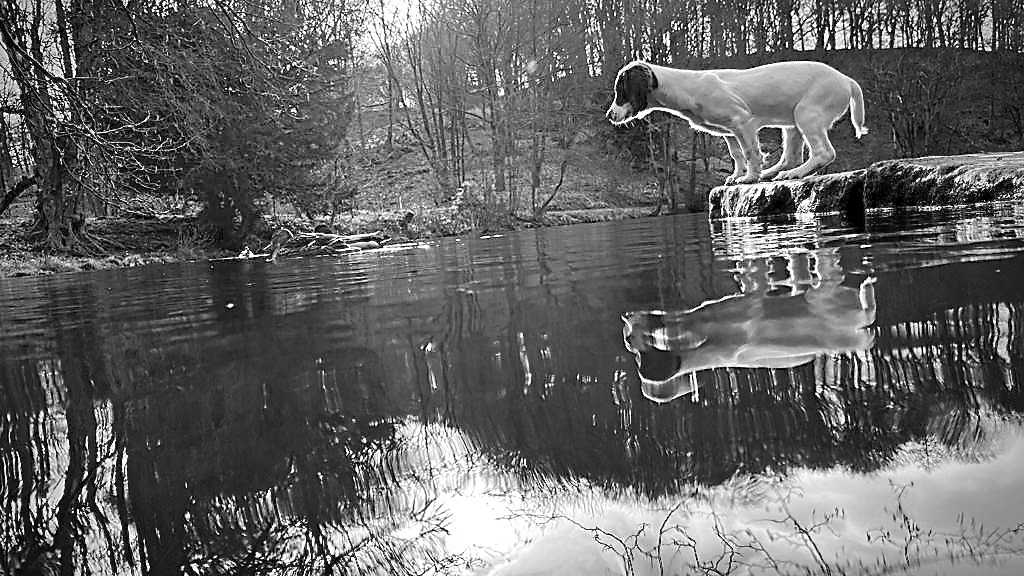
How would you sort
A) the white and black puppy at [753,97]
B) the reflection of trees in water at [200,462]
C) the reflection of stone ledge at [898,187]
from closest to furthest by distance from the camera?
the reflection of trees in water at [200,462] → the reflection of stone ledge at [898,187] → the white and black puppy at [753,97]

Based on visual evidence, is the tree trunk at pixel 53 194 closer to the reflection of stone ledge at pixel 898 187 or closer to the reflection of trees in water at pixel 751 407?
Answer: the reflection of stone ledge at pixel 898 187

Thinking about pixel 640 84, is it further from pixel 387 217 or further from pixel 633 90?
pixel 387 217

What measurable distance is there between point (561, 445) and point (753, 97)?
6191 mm

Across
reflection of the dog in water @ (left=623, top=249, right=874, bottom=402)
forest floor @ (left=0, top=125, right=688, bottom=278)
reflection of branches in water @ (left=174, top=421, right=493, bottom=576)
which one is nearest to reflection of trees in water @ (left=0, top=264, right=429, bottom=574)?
reflection of branches in water @ (left=174, top=421, right=493, bottom=576)

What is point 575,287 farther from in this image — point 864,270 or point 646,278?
point 864,270

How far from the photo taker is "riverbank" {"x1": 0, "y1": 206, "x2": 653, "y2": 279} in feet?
28.5

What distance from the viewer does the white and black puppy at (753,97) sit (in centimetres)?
612

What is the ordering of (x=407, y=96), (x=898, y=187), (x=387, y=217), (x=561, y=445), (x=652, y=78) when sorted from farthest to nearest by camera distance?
(x=407, y=96), (x=387, y=217), (x=652, y=78), (x=898, y=187), (x=561, y=445)

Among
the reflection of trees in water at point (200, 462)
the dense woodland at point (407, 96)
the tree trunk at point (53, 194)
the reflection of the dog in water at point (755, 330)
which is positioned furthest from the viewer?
the tree trunk at point (53, 194)

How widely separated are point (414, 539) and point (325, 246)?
24.8 ft

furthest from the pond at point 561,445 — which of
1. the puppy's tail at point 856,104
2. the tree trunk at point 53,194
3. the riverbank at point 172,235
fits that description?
the tree trunk at point 53,194

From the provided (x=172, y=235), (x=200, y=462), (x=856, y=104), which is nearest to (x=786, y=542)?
(x=200, y=462)

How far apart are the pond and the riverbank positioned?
26.0 feet

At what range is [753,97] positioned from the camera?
6219 mm
